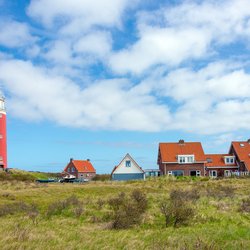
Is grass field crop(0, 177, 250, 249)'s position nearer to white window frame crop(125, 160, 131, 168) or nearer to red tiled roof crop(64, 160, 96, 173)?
white window frame crop(125, 160, 131, 168)

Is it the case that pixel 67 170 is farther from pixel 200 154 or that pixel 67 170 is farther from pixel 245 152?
pixel 245 152

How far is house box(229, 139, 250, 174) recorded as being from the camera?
5926cm

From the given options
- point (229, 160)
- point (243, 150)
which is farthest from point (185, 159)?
point (243, 150)

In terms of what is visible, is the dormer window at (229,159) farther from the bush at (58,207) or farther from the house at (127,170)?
the bush at (58,207)

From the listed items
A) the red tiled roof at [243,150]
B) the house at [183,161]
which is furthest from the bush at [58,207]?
the red tiled roof at [243,150]

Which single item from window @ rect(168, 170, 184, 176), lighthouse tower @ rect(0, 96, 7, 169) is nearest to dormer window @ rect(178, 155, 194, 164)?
window @ rect(168, 170, 184, 176)

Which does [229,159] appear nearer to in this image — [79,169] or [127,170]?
[127,170]

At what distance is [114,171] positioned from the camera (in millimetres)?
56656

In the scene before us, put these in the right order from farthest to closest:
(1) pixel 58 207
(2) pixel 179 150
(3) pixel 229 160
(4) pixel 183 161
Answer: (3) pixel 229 160 → (2) pixel 179 150 → (4) pixel 183 161 → (1) pixel 58 207

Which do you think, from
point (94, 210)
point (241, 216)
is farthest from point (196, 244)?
point (94, 210)

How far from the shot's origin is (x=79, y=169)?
74875mm

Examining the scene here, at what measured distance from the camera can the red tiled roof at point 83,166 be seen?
7519cm

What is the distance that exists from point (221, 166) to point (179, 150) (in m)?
7.79

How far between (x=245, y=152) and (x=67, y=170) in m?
35.0
